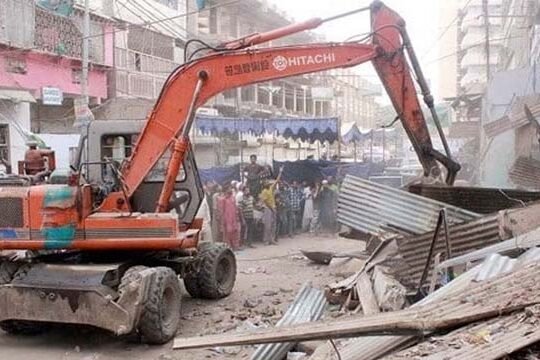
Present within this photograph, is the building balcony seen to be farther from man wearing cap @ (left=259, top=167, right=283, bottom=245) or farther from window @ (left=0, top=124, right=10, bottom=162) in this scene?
man wearing cap @ (left=259, top=167, right=283, bottom=245)

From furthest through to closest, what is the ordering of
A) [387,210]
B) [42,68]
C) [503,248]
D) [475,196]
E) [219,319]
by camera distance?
[42,68]
[475,196]
[387,210]
[219,319]
[503,248]

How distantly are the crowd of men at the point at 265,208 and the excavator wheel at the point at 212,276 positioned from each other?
532 centimetres

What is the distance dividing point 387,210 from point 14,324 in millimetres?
5221

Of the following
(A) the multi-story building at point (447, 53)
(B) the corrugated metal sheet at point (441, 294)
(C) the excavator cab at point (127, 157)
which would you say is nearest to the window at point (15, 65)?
(C) the excavator cab at point (127, 157)

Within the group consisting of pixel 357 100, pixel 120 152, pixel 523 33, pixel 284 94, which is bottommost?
pixel 120 152

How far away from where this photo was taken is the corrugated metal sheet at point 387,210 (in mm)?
9203

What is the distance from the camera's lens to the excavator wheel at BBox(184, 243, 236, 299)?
9734 millimetres

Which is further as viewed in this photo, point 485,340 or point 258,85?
point 258,85

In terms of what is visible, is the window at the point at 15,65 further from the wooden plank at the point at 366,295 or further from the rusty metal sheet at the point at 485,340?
the rusty metal sheet at the point at 485,340

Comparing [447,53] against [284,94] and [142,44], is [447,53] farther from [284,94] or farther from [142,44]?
[142,44]

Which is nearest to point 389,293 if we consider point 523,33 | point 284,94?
point 523,33

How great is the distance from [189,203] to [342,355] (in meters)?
4.96

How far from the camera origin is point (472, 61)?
83.9 metres

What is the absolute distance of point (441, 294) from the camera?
5145mm
